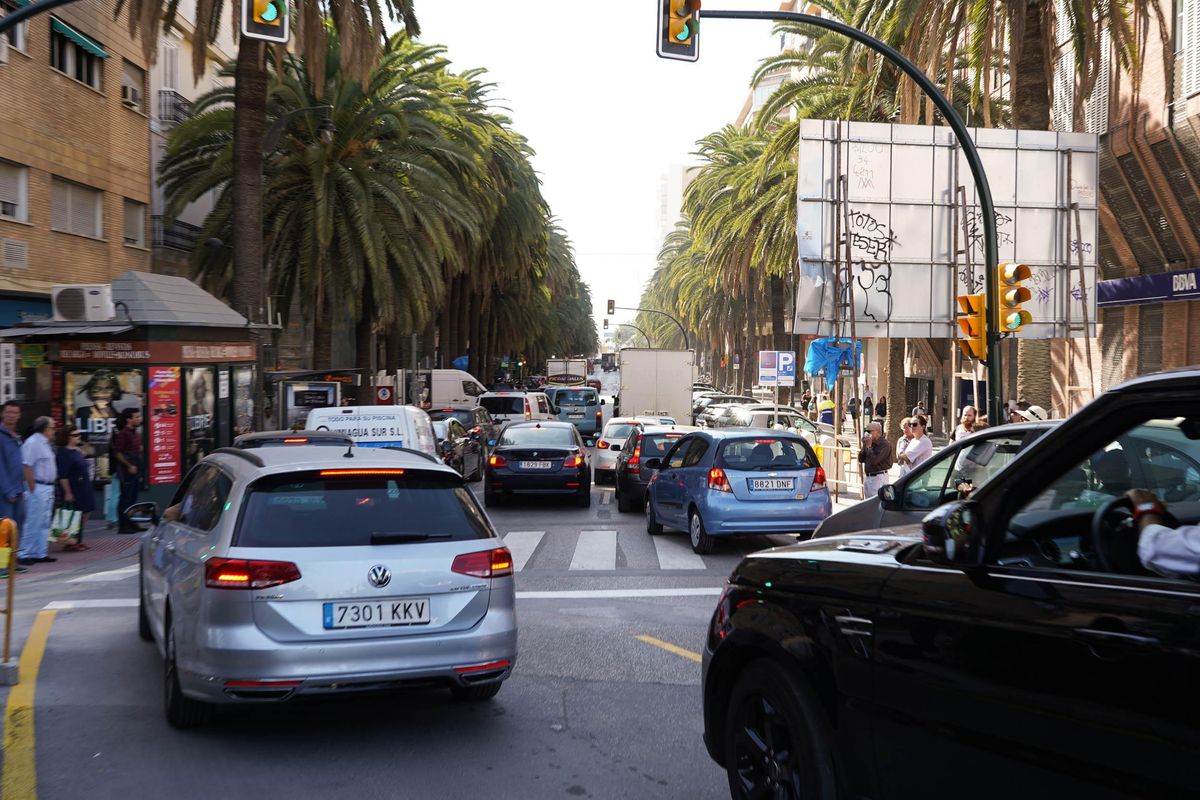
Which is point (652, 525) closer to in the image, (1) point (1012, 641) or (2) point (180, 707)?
(2) point (180, 707)

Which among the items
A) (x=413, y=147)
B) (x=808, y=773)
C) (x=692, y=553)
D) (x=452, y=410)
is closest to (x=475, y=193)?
(x=413, y=147)

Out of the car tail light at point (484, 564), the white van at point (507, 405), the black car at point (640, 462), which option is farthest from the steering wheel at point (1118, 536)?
the white van at point (507, 405)

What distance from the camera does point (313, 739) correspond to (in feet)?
19.5

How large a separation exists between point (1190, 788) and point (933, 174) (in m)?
19.3

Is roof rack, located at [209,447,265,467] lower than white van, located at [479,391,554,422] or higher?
higher

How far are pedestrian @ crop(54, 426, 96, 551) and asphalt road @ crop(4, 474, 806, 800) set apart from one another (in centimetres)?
508

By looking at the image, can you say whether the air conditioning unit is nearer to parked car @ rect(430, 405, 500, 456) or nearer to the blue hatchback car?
the blue hatchback car

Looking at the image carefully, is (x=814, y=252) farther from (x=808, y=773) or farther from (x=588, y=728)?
(x=808, y=773)

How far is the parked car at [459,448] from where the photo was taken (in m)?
21.0

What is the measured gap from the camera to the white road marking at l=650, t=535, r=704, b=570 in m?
13.0

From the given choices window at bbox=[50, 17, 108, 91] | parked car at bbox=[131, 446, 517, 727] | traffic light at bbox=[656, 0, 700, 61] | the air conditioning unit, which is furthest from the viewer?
window at bbox=[50, 17, 108, 91]

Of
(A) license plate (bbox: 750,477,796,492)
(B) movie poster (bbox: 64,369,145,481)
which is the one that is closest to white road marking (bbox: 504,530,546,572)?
(A) license plate (bbox: 750,477,796,492)

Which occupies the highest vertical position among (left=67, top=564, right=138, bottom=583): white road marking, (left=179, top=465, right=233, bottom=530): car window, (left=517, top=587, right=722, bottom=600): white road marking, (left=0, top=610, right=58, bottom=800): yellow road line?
(left=179, top=465, right=233, bottom=530): car window

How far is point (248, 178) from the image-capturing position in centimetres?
2191
